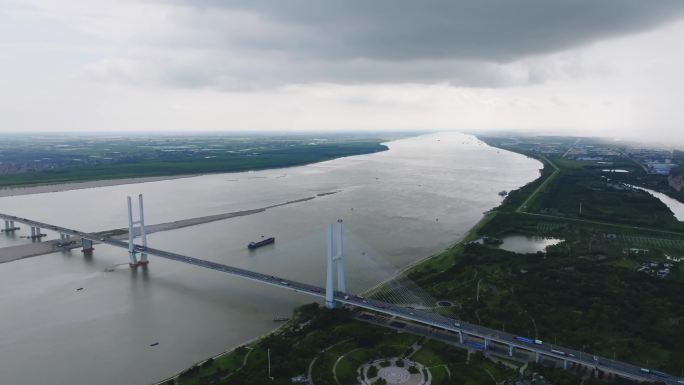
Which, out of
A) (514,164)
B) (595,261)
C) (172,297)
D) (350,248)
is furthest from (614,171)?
(172,297)

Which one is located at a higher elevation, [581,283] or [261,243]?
[261,243]

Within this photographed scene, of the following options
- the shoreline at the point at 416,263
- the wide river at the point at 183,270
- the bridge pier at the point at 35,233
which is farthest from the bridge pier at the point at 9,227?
the shoreline at the point at 416,263

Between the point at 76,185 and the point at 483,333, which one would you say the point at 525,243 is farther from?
the point at 76,185

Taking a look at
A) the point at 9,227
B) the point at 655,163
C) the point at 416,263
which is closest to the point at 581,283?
the point at 416,263

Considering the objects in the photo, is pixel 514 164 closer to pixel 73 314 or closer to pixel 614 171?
pixel 614 171

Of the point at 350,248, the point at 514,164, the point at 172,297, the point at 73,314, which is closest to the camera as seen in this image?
the point at 73,314

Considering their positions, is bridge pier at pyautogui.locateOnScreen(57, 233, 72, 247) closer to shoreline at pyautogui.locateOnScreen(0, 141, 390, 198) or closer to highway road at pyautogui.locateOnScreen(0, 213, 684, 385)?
highway road at pyautogui.locateOnScreen(0, 213, 684, 385)

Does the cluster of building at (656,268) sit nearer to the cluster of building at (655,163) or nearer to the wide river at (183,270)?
the wide river at (183,270)
